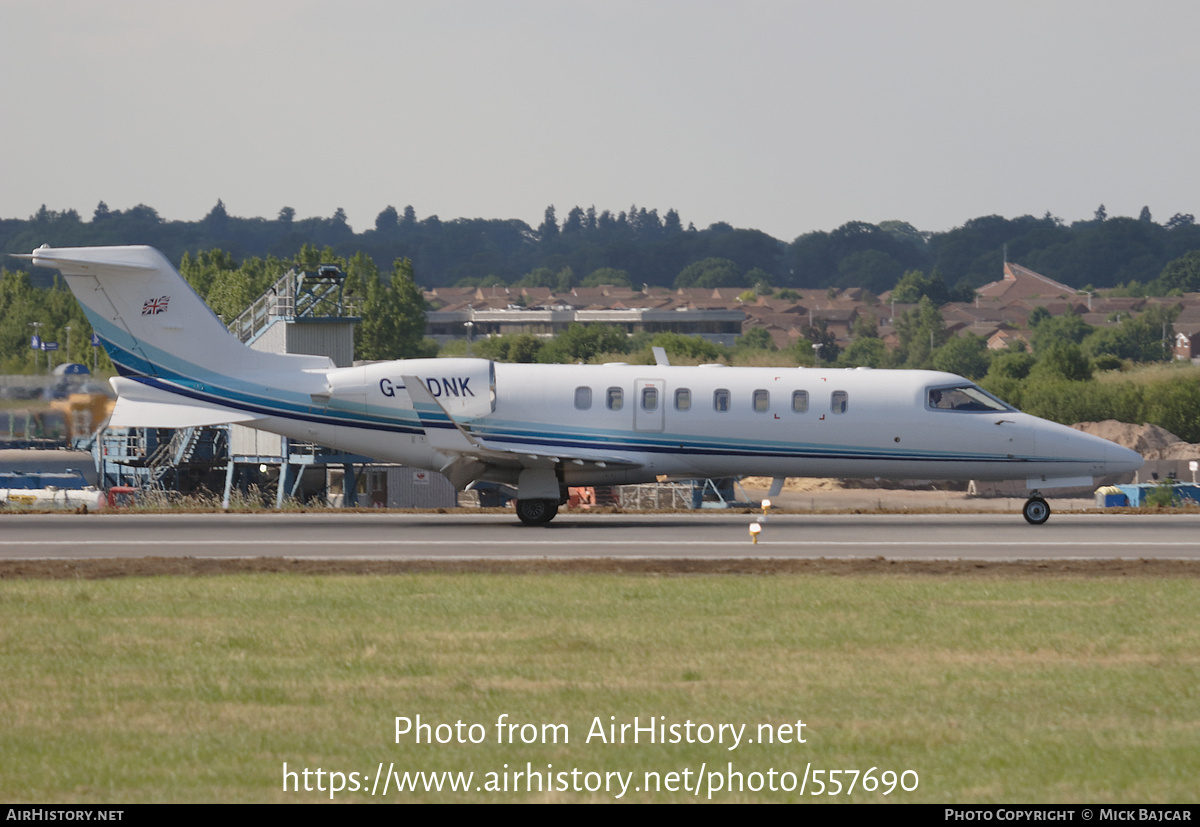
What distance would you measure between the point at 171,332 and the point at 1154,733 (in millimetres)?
23244

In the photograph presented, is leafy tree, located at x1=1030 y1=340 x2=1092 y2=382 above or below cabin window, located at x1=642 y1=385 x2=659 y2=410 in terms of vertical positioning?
below

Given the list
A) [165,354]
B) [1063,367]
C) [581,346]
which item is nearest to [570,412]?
[165,354]

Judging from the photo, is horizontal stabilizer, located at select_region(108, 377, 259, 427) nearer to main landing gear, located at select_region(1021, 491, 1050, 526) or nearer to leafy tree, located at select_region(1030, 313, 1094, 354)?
main landing gear, located at select_region(1021, 491, 1050, 526)

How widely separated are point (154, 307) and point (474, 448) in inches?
299

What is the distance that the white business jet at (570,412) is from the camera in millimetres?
28828

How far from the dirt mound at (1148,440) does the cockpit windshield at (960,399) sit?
47.2 m

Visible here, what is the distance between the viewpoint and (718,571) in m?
20.6

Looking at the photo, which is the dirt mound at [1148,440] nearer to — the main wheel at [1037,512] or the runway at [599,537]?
the runway at [599,537]

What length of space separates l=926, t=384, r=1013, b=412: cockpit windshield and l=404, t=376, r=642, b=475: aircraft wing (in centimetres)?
636

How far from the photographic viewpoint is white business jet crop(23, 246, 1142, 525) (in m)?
28.8

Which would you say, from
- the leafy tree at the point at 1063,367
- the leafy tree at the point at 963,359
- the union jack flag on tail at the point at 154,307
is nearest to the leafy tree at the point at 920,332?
the leafy tree at the point at 963,359

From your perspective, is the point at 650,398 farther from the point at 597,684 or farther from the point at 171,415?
the point at 597,684

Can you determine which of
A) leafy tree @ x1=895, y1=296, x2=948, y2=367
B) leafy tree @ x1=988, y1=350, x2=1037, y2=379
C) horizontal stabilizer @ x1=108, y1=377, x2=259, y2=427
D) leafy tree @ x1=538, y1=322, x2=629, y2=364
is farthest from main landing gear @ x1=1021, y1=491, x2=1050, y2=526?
leafy tree @ x1=895, y1=296, x2=948, y2=367

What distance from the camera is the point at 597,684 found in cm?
1241
